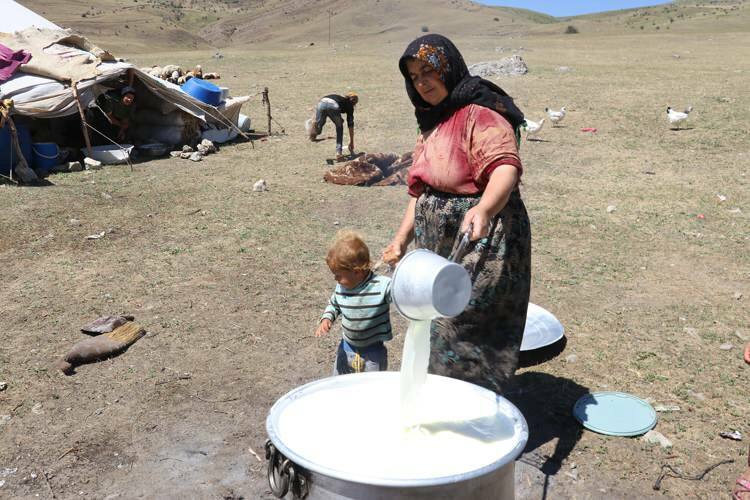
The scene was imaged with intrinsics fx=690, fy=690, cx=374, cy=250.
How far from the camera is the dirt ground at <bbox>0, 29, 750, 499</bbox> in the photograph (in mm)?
3100

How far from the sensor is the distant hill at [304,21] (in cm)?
4259

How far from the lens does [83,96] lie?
9.43m

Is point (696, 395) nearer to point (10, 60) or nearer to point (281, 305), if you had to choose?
point (281, 305)

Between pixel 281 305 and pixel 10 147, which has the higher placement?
pixel 10 147

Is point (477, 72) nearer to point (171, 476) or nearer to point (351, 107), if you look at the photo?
point (351, 107)

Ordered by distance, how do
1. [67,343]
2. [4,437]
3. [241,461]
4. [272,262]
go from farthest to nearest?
[272,262]
[67,343]
[4,437]
[241,461]

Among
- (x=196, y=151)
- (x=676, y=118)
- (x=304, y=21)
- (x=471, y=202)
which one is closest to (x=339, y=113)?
(x=196, y=151)

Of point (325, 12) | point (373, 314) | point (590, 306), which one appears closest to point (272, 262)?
point (590, 306)

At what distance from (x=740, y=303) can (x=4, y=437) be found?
456 cm

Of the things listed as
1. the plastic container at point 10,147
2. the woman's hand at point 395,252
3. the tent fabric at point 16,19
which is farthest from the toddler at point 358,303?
the tent fabric at point 16,19

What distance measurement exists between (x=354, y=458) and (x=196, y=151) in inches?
357

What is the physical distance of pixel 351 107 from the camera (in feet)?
33.0

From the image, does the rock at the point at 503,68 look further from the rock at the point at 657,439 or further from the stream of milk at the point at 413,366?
the stream of milk at the point at 413,366

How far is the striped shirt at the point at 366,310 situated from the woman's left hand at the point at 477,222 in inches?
28.3
